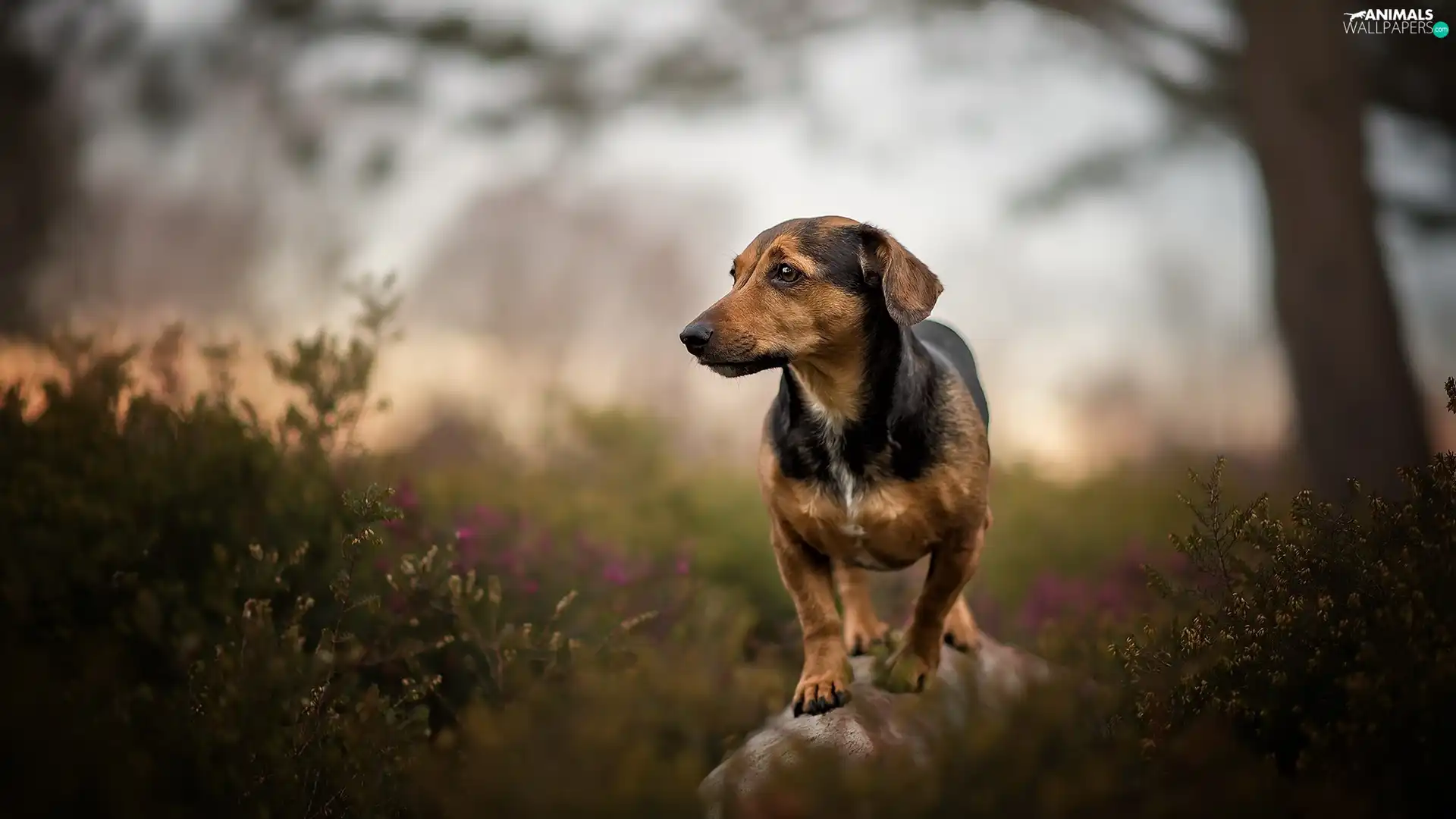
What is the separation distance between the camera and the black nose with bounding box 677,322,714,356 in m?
3.35

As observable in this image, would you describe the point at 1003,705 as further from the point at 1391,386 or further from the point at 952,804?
the point at 1391,386

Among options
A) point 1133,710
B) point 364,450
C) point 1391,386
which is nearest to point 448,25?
point 364,450

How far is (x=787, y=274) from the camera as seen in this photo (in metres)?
3.62

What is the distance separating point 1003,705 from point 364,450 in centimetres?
353

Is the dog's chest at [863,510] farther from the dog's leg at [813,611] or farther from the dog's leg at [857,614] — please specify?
the dog's leg at [857,614]

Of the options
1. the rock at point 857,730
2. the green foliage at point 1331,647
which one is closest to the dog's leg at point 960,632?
the rock at point 857,730

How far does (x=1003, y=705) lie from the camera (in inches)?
107

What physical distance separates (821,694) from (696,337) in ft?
4.41

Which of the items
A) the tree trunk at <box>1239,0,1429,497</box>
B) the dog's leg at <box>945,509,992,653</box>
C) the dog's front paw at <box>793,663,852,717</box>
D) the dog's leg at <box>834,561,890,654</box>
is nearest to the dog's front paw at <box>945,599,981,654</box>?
the dog's leg at <box>945,509,992,653</box>

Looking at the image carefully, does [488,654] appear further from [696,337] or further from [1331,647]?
[1331,647]

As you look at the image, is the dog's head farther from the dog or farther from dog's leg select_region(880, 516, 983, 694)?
dog's leg select_region(880, 516, 983, 694)

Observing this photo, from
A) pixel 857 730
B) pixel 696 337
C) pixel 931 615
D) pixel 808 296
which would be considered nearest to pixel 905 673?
pixel 931 615

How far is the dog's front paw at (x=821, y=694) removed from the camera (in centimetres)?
379

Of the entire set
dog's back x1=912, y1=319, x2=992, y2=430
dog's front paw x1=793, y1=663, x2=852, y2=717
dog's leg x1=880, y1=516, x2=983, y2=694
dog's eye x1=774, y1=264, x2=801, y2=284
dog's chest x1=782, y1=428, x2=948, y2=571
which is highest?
dog's eye x1=774, y1=264, x2=801, y2=284
